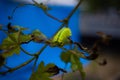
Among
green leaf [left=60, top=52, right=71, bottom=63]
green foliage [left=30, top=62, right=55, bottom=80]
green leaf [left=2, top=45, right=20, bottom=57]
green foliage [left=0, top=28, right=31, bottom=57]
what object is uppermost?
green foliage [left=0, top=28, right=31, bottom=57]

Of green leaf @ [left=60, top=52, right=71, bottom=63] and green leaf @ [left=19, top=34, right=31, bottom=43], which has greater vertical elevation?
green leaf @ [left=19, top=34, right=31, bottom=43]

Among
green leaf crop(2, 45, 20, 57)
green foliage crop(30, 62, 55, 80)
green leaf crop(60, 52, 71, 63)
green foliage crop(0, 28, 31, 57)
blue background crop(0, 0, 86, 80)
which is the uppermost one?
blue background crop(0, 0, 86, 80)

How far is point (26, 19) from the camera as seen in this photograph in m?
0.41

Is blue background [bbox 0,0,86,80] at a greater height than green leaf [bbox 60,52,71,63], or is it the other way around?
blue background [bbox 0,0,86,80]

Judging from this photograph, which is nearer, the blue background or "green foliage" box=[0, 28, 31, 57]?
"green foliage" box=[0, 28, 31, 57]

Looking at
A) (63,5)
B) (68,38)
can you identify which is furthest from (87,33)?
(68,38)

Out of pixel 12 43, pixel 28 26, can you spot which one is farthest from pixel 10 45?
pixel 28 26

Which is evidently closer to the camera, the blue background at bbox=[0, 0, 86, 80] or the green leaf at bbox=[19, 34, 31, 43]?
the green leaf at bbox=[19, 34, 31, 43]

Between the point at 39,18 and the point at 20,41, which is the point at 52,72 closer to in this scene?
the point at 20,41

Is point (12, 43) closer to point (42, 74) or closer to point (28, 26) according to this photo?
point (42, 74)

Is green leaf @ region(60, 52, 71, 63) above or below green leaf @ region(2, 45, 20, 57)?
below

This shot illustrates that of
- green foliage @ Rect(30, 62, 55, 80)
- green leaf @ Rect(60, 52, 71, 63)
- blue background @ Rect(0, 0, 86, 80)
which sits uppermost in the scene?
blue background @ Rect(0, 0, 86, 80)

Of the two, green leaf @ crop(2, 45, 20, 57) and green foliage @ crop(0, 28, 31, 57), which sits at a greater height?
green foliage @ crop(0, 28, 31, 57)

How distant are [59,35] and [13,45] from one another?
0.04m
